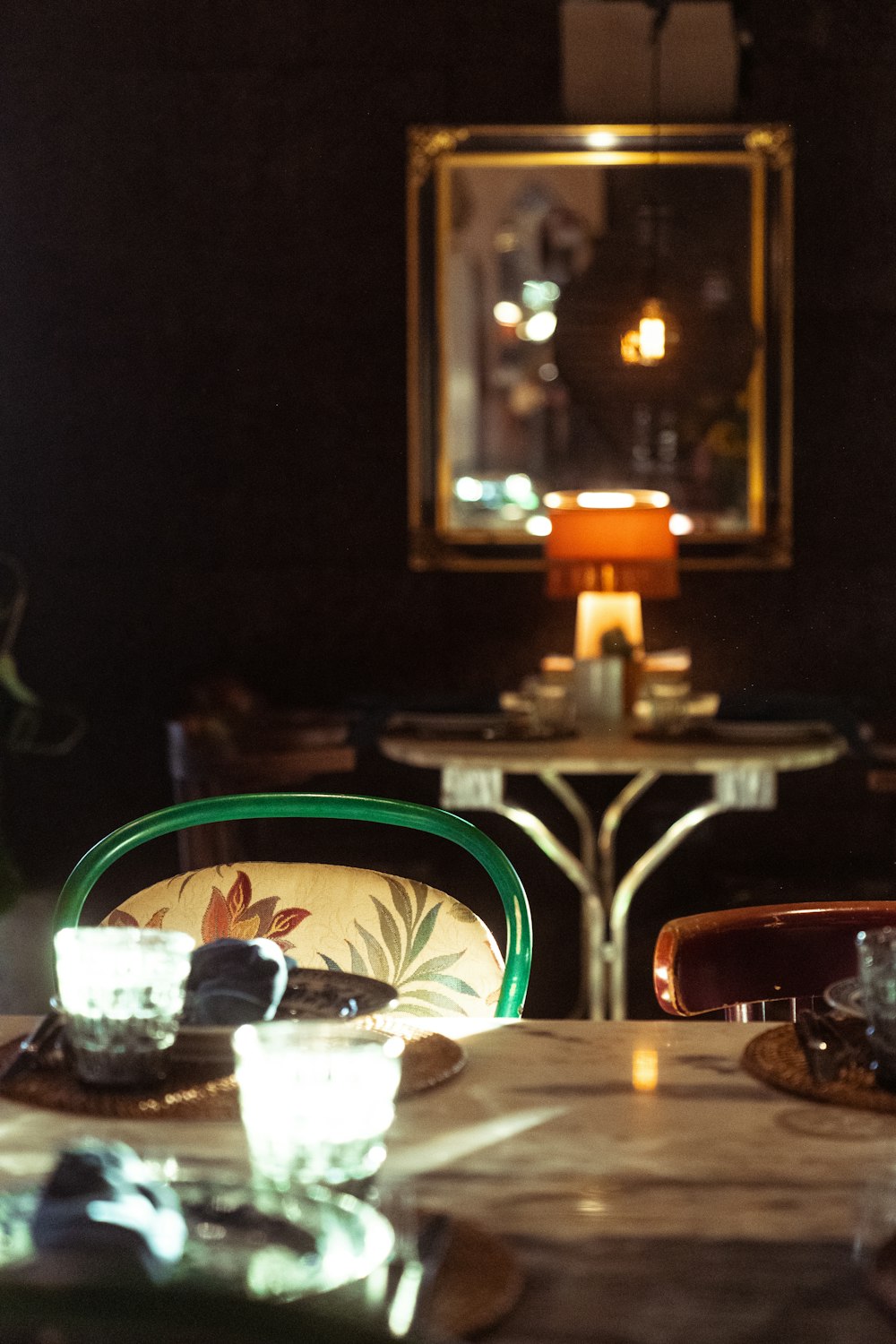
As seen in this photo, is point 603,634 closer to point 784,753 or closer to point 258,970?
point 784,753

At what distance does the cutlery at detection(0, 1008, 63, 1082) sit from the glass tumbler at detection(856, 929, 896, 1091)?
1.62 ft

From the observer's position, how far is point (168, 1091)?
89cm

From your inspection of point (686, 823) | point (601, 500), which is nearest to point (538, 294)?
point (601, 500)

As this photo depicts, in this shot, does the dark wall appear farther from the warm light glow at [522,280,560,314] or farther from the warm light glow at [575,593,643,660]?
the warm light glow at [575,593,643,660]

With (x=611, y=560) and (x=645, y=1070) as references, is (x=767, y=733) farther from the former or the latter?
(x=645, y=1070)

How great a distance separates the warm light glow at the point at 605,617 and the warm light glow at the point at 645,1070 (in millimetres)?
2651

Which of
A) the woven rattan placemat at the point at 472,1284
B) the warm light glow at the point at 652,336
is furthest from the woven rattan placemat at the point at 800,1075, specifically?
the warm light glow at the point at 652,336

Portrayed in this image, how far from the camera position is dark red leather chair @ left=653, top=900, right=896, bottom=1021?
4.07 feet

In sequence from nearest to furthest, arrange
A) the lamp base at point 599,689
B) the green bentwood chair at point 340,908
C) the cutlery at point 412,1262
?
the cutlery at point 412,1262 < the green bentwood chair at point 340,908 < the lamp base at point 599,689

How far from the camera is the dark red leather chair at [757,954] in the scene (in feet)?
4.07

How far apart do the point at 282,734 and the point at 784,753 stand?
1.39 meters

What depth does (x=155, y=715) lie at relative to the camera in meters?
4.79

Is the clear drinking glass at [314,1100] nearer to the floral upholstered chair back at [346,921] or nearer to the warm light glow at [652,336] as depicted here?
the floral upholstered chair back at [346,921]

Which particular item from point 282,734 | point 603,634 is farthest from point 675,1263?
Answer: point 282,734
